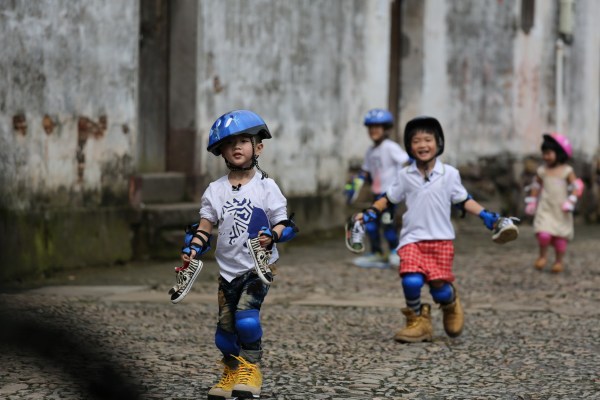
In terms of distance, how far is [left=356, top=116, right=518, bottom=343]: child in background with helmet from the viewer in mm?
5777

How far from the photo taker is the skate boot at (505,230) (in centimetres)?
538

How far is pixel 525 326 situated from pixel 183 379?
2.52 metres

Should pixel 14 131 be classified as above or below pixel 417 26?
below

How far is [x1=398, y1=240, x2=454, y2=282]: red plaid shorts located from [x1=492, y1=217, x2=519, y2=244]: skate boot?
42 centimetres

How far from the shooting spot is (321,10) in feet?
39.7

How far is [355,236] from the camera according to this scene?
5.48 metres

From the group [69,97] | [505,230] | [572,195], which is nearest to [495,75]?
[572,195]

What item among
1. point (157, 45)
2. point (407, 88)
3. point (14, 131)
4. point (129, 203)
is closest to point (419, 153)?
point (14, 131)

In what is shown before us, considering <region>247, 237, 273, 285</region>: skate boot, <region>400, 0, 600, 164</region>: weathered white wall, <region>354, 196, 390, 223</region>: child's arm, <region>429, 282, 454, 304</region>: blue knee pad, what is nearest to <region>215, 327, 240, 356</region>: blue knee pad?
<region>247, 237, 273, 285</region>: skate boot

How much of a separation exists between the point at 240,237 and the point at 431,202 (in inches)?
78.7

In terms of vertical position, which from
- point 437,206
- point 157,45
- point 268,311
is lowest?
point 268,311

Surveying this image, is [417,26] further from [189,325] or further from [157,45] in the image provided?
[189,325]

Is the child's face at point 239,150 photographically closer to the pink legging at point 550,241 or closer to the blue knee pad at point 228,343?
the blue knee pad at point 228,343

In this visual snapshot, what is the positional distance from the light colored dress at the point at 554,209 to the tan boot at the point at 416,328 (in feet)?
14.4
